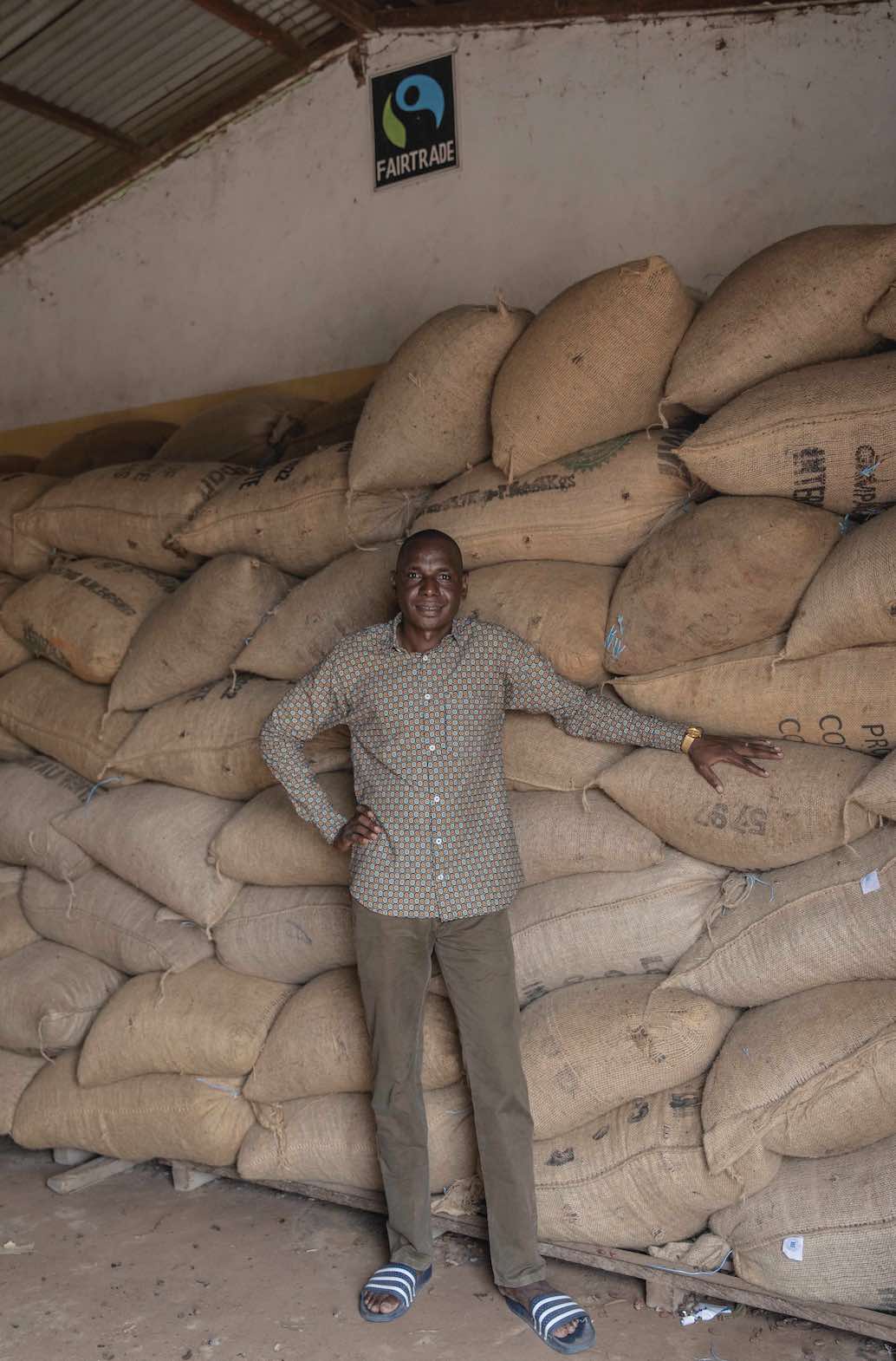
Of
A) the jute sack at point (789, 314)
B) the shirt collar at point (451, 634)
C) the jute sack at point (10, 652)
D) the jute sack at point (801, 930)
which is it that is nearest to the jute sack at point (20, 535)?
the jute sack at point (10, 652)

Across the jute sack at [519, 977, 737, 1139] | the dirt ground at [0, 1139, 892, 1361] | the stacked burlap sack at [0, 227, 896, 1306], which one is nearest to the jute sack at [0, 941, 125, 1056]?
the stacked burlap sack at [0, 227, 896, 1306]

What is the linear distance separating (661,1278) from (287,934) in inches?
40.3

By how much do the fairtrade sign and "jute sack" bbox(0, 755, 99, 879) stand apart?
7.19 ft

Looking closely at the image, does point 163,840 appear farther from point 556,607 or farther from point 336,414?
point 336,414

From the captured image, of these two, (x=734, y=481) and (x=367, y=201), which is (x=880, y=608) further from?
(x=367, y=201)

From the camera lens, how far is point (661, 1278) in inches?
89.4

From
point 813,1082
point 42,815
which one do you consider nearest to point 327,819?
point 813,1082

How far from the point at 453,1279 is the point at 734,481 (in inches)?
63.5

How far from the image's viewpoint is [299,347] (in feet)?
14.5

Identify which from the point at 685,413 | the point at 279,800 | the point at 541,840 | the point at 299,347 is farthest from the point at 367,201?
the point at 541,840

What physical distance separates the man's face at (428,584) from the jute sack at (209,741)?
54 cm

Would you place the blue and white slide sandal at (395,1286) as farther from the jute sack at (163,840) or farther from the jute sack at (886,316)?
the jute sack at (886,316)

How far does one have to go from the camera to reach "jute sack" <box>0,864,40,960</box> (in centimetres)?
333

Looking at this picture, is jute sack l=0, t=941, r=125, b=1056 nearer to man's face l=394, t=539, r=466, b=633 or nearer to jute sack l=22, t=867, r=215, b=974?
jute sack l=22, t=867, r=215, b=974
